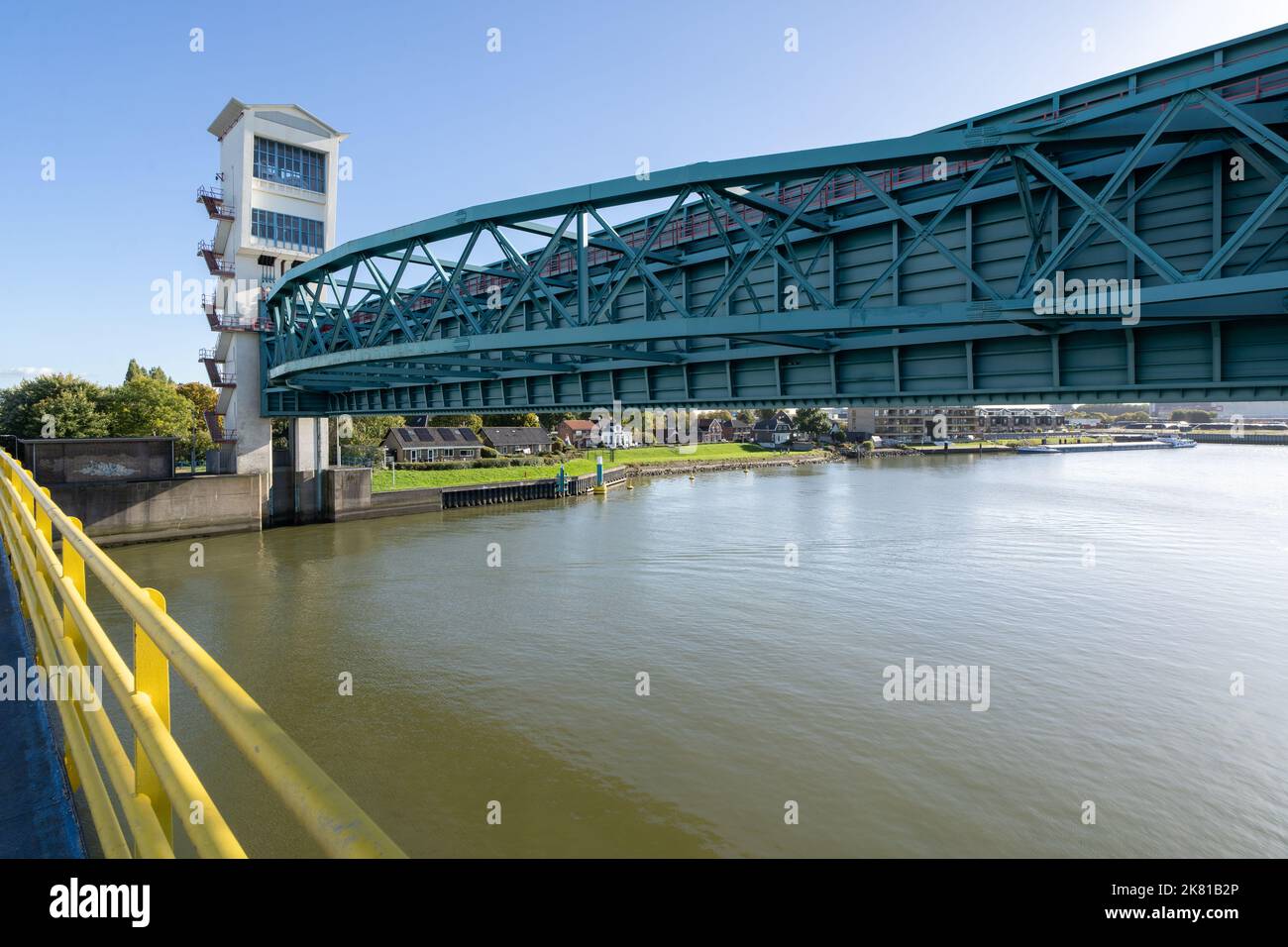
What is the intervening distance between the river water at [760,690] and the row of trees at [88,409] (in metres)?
28.8

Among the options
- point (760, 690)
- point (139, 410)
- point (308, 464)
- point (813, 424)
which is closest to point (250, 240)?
point (308, 464)

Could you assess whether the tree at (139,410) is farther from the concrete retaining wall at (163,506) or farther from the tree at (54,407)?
the concrete retaining wall at (163,506)

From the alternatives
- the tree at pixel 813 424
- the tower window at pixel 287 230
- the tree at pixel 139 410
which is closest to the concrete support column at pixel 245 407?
the tower window at pixel 287 230

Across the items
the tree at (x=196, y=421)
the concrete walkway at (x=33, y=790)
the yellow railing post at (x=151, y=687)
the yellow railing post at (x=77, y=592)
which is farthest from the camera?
the tree at (x=196, y=421)

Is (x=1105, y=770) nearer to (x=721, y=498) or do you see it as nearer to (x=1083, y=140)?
(x=1083, y=140)

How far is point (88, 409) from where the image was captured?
172ft

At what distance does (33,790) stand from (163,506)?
36.8 meters

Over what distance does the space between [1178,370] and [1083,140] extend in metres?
4.47

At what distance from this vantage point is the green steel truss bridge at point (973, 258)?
10867 mm

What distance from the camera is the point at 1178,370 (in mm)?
12250

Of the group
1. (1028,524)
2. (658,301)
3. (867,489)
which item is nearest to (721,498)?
(867,489)

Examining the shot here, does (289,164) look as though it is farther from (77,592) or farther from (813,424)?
(813,424)

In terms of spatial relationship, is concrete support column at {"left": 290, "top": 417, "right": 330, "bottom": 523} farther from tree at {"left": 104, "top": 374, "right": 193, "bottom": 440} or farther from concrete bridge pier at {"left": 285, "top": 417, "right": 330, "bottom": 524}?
tree at {"left": 104, "top": 374, "right": 193, "bottom": 440}
